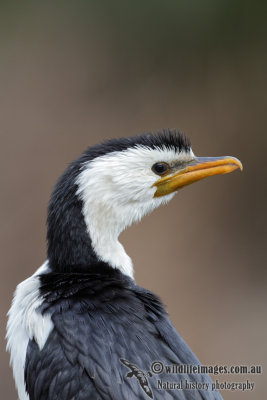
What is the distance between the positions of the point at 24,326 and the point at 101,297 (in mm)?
311

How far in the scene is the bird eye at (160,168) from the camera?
259 centimetres

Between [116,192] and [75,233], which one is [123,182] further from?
[75,233]

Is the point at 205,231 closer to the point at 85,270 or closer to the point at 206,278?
the point at 206,278

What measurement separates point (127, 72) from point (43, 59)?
0.73m

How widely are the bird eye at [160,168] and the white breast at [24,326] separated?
26.7 inches

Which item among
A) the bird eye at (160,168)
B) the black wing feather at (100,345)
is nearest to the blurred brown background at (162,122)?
the bird eye at (160,168)

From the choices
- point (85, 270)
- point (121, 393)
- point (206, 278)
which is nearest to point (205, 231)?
point (206, 278)

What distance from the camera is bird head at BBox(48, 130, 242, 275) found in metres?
2.44

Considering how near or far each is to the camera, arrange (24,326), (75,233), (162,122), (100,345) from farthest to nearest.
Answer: (162,122)
(75,233)
(24,326)
(100,345)

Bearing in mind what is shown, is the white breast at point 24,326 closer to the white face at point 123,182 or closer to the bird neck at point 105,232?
the bird neck at point 105,232

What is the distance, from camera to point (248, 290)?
5.61 m

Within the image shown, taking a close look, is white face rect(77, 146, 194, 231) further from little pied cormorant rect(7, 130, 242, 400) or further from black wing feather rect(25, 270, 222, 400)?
black wing feather rect(25, 270, 222, 400)

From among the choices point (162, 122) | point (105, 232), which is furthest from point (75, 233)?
point (162, 122)

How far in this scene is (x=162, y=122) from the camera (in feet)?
17.6
